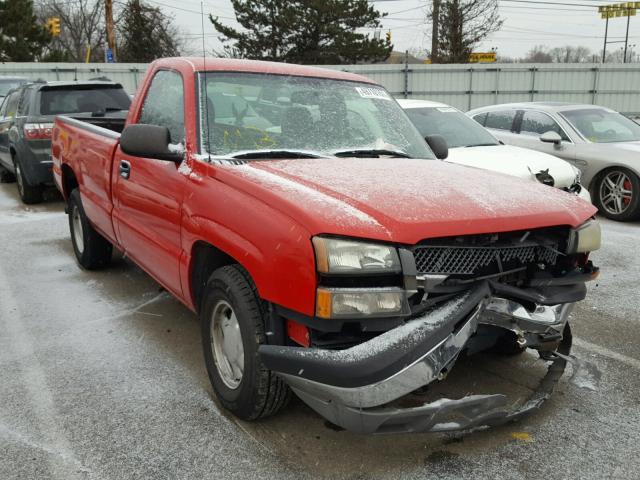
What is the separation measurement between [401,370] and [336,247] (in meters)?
0.56

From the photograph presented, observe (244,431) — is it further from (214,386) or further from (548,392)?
(548,392)

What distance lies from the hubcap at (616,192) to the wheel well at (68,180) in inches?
270

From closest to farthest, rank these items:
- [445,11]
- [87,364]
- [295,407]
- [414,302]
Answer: [414,302] → [295,407] → [87,364] → [445,11]

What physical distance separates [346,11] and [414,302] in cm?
3764

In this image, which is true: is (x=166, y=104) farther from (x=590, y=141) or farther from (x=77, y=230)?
(x=590, y=141)

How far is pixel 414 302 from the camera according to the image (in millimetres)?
2711

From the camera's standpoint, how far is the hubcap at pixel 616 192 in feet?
27.7

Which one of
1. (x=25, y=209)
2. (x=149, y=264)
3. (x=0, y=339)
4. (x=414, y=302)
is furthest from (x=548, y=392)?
(x=25, y=209)

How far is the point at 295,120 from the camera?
3.86m

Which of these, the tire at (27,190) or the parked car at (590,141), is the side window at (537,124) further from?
the tire at (27,190)

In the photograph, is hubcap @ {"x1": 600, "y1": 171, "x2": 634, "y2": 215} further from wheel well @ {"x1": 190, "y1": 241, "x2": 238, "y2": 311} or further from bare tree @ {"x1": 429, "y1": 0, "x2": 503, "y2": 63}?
bare tree @ {"x1": 429, "y1": 0, "x2": 503, "y2": 63}

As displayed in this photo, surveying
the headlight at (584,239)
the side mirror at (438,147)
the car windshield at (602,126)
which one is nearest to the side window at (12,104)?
the side mirror at (438,147)

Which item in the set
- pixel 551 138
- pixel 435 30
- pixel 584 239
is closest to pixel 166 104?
pixel 584 239

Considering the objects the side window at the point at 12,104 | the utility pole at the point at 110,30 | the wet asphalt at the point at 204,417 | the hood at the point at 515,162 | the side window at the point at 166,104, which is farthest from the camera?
the utility pole at the point at 110,30
